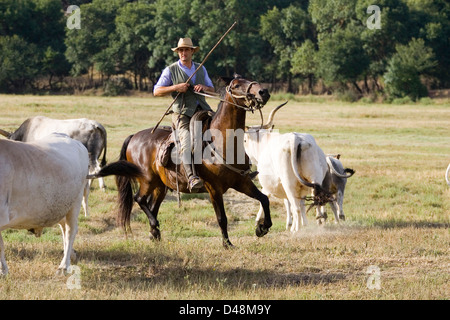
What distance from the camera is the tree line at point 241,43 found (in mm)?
67562

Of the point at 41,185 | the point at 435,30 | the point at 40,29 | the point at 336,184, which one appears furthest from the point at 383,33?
the point at 41,185

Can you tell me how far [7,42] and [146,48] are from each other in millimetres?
13942

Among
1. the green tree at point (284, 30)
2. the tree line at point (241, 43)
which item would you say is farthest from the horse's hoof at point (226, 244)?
the green tree at point (284, 30)

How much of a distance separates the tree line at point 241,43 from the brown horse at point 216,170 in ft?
176

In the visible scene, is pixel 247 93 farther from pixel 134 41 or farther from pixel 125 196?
pixel 134 41

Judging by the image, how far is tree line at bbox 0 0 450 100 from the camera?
6756 cm

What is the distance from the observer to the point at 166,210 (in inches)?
598

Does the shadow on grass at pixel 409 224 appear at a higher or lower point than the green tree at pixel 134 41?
lower

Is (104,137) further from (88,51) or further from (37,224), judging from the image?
(88,51)

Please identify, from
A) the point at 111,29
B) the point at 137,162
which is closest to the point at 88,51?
the point at 111,29

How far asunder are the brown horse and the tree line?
176 ft

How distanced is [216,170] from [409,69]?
185ft

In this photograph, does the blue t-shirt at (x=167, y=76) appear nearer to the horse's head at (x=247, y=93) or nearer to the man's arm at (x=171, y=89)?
the man's arm at (x=171, y=89)

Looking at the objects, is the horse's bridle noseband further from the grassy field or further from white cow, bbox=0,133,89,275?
white cow, bbox=0,133,89,275
